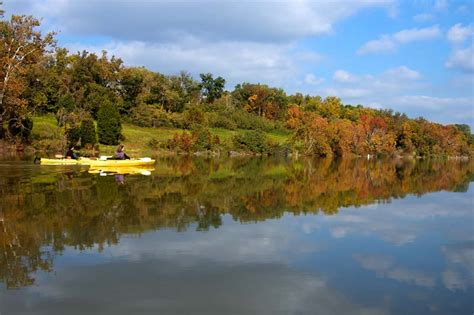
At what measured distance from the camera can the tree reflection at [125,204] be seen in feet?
33.0

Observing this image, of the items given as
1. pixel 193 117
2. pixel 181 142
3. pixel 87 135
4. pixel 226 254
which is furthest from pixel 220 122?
pixel 226 254

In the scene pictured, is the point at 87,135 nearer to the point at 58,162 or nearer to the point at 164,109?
the point at 58,162

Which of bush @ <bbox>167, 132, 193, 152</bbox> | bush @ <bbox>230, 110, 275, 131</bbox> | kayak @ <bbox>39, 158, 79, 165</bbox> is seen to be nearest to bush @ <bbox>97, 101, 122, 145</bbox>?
bush @ <bbox>167, 132, 193, 152</bbox>

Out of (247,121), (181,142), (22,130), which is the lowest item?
(181,142)

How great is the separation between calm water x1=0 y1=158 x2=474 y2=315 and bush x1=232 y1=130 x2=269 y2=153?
46.5 m

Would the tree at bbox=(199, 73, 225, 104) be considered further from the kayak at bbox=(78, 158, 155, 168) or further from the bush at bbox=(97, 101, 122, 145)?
the kayak at bbox=(78, 158, 155, 168)

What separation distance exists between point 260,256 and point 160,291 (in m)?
2.84

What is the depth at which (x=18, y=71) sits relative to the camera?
130ft

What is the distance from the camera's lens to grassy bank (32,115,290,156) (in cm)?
4844

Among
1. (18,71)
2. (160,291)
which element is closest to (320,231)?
(160,291)

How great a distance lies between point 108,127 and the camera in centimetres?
5125

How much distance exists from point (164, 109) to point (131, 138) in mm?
16197

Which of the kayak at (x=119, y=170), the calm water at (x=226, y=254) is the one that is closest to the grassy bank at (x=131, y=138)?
the kayak at (x=119, y=170)

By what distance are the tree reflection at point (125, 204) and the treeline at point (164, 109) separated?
2096cm
